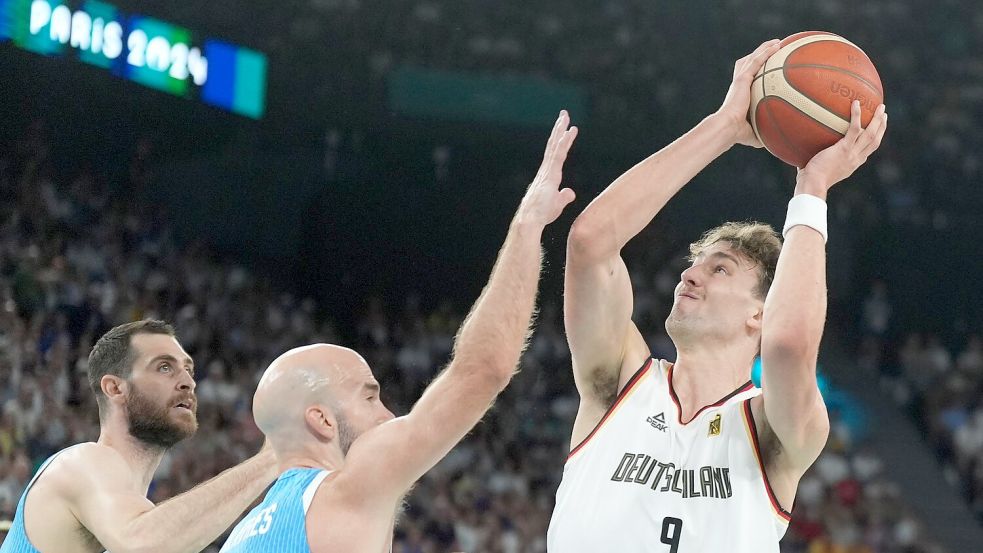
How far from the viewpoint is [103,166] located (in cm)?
1549

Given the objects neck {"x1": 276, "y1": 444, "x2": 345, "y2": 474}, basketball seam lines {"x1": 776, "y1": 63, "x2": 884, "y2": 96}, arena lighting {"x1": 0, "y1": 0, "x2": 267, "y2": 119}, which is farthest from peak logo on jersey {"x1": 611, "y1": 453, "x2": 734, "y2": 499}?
arena lighting {"x1": 0, "y1": 0, "x2": 267, "y2": 119}

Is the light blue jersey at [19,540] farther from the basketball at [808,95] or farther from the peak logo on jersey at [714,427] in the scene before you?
the basketball at [808,95]

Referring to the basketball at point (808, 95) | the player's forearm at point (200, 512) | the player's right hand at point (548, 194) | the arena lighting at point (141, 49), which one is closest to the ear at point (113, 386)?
the player's forearm at point (200, 512)

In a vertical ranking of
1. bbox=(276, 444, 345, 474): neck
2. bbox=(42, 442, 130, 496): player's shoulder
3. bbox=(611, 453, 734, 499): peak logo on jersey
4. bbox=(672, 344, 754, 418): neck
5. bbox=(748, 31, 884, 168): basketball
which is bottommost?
bbox=(611, 453, 734, 499): peak logo on jersey

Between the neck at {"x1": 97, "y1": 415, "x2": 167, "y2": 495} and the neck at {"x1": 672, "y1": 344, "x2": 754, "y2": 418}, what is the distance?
A: 2.05 meters

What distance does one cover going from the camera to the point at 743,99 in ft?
11.3

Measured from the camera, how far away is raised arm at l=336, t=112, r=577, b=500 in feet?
9.12

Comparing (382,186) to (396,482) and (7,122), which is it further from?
(396,482)

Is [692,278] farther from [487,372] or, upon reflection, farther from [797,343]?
[487,372]

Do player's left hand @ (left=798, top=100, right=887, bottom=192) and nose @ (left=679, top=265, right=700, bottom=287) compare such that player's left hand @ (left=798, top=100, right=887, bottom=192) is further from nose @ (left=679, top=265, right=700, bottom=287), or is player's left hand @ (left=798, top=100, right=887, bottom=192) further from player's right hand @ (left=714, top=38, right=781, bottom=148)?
nose @ (left=679, top=265, right=700, bottom=287)

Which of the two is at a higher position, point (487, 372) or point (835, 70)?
point (835, 70)

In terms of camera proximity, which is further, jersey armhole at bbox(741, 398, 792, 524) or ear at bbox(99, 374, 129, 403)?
ear at bbox(99, 374, 129, 403)

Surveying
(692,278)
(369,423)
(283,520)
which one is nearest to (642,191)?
(692,278)

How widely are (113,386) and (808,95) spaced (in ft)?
8.93
